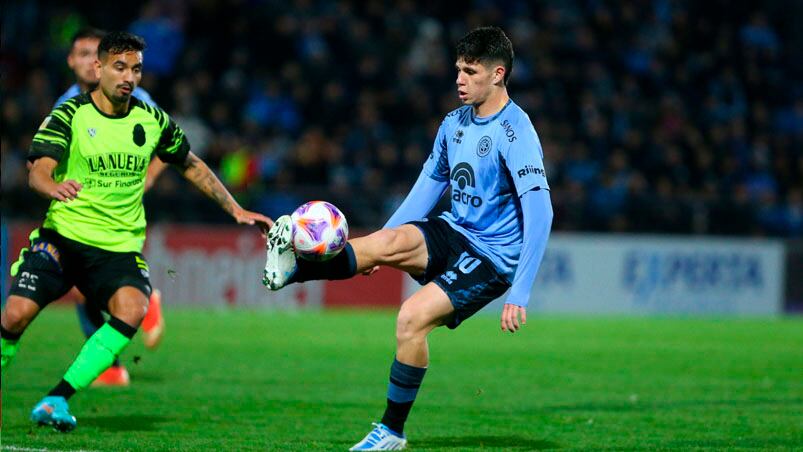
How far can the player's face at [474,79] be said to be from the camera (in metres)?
6.57

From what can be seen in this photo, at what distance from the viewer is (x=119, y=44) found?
693 centimetres

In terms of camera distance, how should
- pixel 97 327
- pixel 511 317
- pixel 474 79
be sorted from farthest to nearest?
pixel 97 327 → pixel 474 79 → pixel 511 317

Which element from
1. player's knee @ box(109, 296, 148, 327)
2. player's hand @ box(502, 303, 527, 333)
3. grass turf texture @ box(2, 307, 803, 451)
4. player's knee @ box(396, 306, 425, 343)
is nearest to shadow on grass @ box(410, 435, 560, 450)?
grass turf texture @ box(2, 307, 803, 451)

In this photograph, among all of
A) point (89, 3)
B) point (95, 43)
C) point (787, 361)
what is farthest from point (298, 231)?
point (89, 3)

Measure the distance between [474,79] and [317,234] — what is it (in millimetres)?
1236

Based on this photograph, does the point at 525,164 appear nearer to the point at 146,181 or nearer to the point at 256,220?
the point at 256,220

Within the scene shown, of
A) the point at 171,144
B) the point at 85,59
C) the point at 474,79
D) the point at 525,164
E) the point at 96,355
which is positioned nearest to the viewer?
the point at 525,164

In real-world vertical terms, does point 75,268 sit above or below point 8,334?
above

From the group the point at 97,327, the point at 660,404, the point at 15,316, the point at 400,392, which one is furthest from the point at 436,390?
the point at 15,316

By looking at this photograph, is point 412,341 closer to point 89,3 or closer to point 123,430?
point 123,430

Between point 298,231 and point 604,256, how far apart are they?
14.6 m

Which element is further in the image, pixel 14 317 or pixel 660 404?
pixel 660 404

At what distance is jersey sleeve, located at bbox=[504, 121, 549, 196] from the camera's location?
20.8 feet

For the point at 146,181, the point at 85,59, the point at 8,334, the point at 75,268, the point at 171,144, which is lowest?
the point at 8,334
